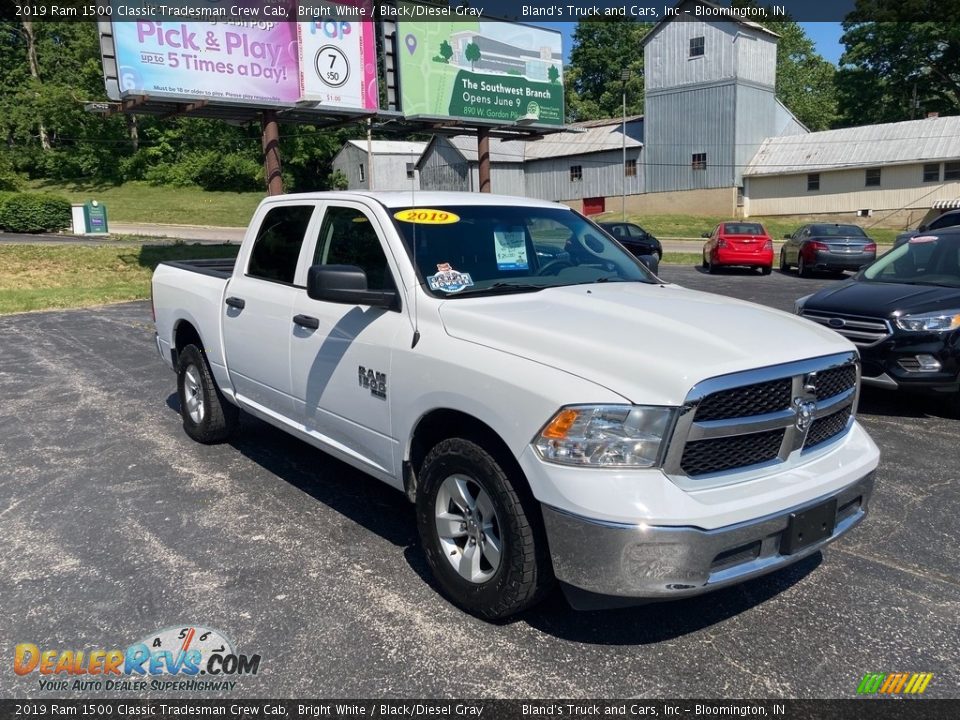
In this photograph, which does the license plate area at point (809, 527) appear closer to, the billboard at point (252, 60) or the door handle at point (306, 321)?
the door handle at point (306, 321)

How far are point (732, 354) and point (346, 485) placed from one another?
118 inches

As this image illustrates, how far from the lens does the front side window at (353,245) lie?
162 inches

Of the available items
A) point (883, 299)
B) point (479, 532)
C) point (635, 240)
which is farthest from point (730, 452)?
point (635, 240)

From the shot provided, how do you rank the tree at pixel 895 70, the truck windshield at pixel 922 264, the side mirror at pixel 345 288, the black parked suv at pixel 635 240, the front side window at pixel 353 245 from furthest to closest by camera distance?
the tree at pixel 895 70 → the black parked suv at pixel 635 240 → the truck windshield at pixel 922 264 → the front side window at pixel 353 245 → the side mirror at pixel 345 288

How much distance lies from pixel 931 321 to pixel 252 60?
16.8m

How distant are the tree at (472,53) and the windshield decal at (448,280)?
68.5 feet

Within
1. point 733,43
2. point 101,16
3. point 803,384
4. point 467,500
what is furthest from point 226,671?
Answer: point 733,43

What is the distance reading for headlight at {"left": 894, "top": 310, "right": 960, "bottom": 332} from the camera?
20.9 feet

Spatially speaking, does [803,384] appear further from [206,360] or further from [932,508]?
[206,360]

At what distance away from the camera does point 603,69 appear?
3164 inches

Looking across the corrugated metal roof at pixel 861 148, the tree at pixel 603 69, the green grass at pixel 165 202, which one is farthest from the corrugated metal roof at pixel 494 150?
the tree at pixel 603 69

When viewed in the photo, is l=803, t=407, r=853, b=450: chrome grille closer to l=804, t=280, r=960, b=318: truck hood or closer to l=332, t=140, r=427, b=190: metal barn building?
l=804, t=280, r=960, b=318: truck hood

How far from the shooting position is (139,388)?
8.28 m

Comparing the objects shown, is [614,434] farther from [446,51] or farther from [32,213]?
[32,213]
